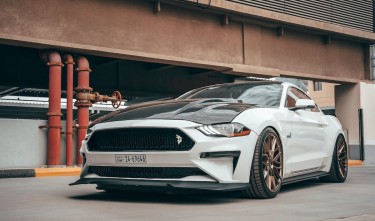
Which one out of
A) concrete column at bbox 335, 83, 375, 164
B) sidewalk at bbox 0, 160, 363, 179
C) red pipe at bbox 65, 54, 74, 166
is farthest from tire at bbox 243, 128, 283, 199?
concrete column at bbox 335, 83, 375, 164

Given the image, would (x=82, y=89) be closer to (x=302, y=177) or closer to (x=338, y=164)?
(x=338, y=164)

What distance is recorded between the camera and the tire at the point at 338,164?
7430mm

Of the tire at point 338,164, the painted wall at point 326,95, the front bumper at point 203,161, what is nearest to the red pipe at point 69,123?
the tire at point 338,164

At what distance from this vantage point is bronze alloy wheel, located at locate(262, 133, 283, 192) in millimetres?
5367

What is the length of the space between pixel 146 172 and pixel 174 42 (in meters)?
9.78

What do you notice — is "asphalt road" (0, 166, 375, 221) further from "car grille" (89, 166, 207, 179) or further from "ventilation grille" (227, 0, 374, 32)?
"ventilation grille" (227, 0, 374, 32)

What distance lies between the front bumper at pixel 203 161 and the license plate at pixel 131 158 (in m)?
0.03

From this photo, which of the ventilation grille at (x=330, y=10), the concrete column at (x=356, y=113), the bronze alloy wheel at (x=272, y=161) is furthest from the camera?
the concrete column at (x=356, y=113)

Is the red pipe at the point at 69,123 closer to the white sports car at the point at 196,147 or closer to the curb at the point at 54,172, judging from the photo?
the curb at the point at 54,172

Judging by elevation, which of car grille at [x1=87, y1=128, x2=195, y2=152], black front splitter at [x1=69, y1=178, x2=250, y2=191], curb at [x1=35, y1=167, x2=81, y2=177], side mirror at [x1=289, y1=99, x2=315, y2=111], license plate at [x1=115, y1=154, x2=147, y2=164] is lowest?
curb at [x1=35, y1=167, x2=81, y2=177]

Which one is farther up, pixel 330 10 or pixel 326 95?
pixel 330 10

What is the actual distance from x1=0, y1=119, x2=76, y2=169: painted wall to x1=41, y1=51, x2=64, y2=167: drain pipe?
24 cm

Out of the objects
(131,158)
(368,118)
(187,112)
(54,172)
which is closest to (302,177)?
(187,112)

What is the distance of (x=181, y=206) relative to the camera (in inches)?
186
